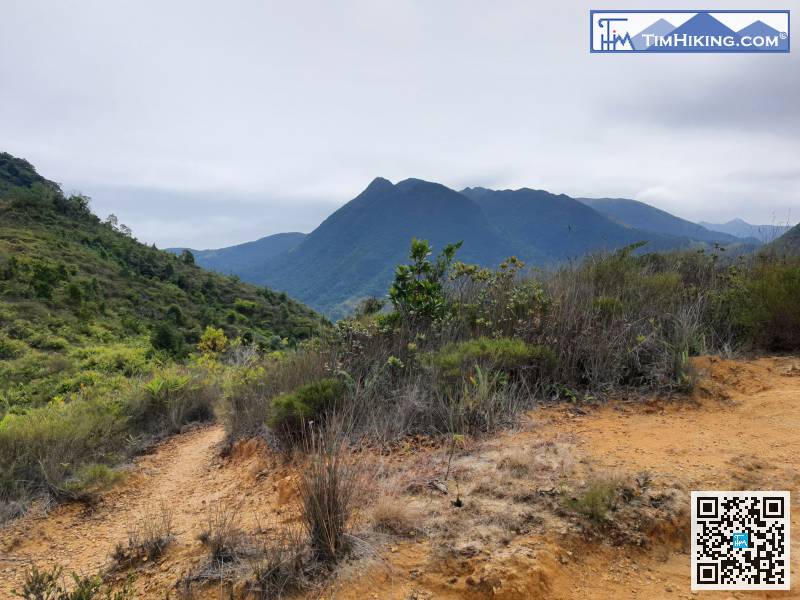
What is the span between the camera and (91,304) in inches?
982

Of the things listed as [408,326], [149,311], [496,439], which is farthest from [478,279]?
[149,311]

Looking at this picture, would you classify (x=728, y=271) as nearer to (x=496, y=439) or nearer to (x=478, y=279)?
(x=478, y=279)

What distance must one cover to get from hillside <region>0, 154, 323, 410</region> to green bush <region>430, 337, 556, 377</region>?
28.9ft

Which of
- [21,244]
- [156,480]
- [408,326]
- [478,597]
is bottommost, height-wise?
[156,480]

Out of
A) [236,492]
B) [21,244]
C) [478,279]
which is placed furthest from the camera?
[21,244]

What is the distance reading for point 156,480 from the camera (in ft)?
15.8

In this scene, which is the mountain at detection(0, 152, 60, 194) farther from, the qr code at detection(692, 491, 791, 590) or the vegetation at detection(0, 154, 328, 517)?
the qr code at detection(692, 491, 791, 590)

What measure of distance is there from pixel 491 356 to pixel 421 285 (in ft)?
5.14

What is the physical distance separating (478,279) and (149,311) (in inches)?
1106

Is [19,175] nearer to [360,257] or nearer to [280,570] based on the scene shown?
[280,570]

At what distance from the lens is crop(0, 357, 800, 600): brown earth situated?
84.9 inches

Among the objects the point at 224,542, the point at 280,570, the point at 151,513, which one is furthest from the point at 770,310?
the point at 151,513

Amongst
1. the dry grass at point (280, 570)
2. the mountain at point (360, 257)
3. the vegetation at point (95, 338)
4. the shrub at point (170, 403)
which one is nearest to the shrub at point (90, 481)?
the vegetation at point (95, 338)

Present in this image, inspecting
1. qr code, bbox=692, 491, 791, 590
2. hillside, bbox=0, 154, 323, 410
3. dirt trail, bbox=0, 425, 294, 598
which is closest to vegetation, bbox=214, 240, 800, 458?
dirt trail, bbox=0, 425, 294, 598
